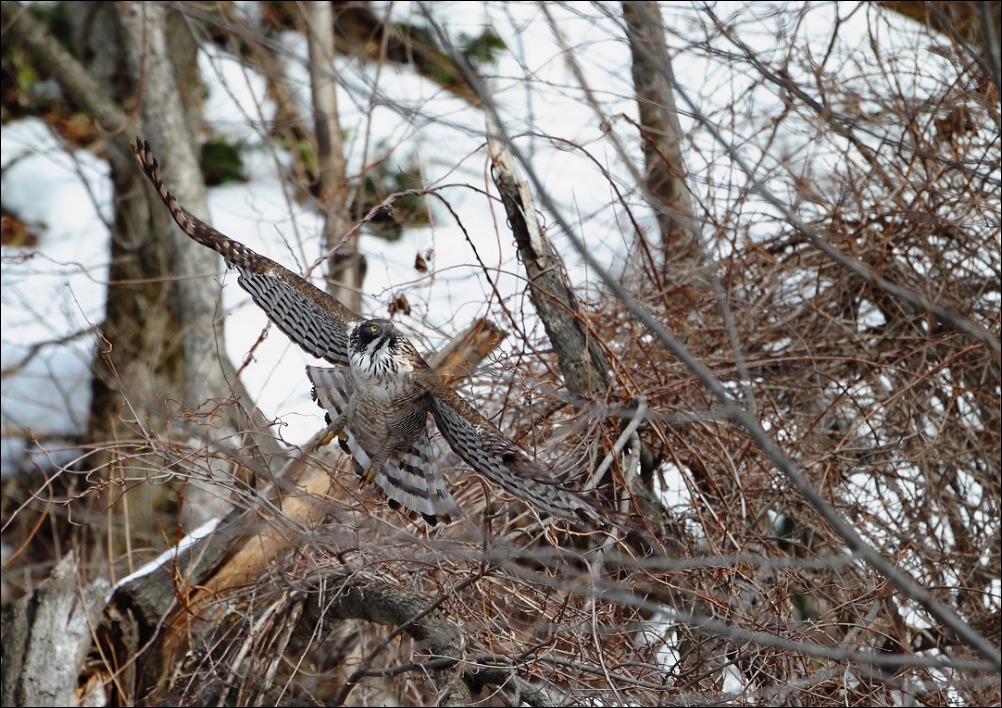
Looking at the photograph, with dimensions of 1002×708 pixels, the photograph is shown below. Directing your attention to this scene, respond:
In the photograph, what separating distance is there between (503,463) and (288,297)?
3.90ft

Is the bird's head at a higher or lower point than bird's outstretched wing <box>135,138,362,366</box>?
lower

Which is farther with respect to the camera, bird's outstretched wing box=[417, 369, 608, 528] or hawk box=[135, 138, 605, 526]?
hawk box=[135, 138, 605, 526]

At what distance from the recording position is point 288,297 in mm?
4098

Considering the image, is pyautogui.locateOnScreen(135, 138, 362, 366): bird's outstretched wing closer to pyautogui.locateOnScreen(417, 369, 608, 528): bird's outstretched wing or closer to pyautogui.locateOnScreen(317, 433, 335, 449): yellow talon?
pyautogui.locateOnScreen(317, 433, 335, 449): yellow talon

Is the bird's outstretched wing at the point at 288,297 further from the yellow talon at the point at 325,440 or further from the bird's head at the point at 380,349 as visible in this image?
the yellow talon at the point at 325,440

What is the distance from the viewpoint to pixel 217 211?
9.65 m

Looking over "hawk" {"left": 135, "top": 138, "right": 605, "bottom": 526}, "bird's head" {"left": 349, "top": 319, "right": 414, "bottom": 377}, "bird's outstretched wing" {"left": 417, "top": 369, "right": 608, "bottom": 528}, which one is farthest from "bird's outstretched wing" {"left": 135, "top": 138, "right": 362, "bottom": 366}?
"bird's outstretched wing" {"left": 417, "top": 369, "right": 608, "bottom": 528}

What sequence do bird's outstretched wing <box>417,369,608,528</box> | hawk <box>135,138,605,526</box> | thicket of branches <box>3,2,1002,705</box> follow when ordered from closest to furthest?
bird's outstretched wing <box>417,369,608,528</box> < thicket of branches <box>3,2,1002,705</box> < hawk <box>135,138,605,526</box>

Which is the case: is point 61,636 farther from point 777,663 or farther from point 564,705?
point 777,663

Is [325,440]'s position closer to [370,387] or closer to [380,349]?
[370,387]

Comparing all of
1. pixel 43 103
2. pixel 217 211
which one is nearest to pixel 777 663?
pixel 217 211

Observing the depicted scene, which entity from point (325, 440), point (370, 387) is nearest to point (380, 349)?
point (370, 387)

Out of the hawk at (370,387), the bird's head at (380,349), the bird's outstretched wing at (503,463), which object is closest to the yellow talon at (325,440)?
the hawk at (370,387)

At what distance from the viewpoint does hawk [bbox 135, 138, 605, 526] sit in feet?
12.5
